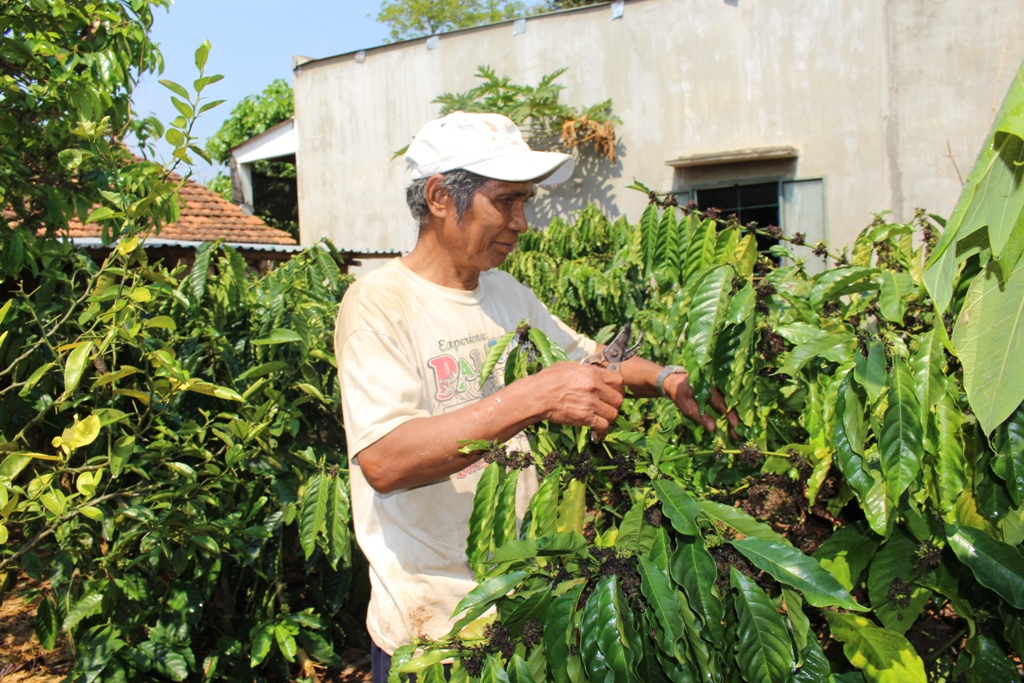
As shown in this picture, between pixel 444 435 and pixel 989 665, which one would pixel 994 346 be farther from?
pixel 989 665

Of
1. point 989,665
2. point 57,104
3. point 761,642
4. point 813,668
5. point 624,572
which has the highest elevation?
point 57,104

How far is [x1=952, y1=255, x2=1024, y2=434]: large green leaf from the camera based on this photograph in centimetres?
74

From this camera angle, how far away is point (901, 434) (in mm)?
1348

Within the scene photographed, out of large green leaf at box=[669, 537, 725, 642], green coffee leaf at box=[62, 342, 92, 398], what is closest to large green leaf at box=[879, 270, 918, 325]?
large green leaf at box=[669, 537, 725, 642]

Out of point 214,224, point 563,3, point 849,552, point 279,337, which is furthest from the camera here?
point 563,3

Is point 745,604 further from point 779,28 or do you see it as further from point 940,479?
point 779,28

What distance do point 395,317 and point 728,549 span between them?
2.74 feet

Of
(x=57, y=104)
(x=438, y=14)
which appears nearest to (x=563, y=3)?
(x=438, y=14)

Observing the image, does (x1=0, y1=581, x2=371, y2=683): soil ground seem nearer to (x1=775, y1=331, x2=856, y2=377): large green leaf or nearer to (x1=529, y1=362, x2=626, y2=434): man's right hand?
(x1=529, y1=362, x2=626, y2=434): man's right hand

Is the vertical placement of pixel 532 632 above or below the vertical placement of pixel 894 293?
below

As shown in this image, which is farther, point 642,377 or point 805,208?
point 805,208

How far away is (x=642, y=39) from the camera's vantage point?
9.12 metres

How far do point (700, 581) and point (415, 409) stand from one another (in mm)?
663

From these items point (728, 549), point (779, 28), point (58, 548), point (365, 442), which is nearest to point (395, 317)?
point (365, 442)
